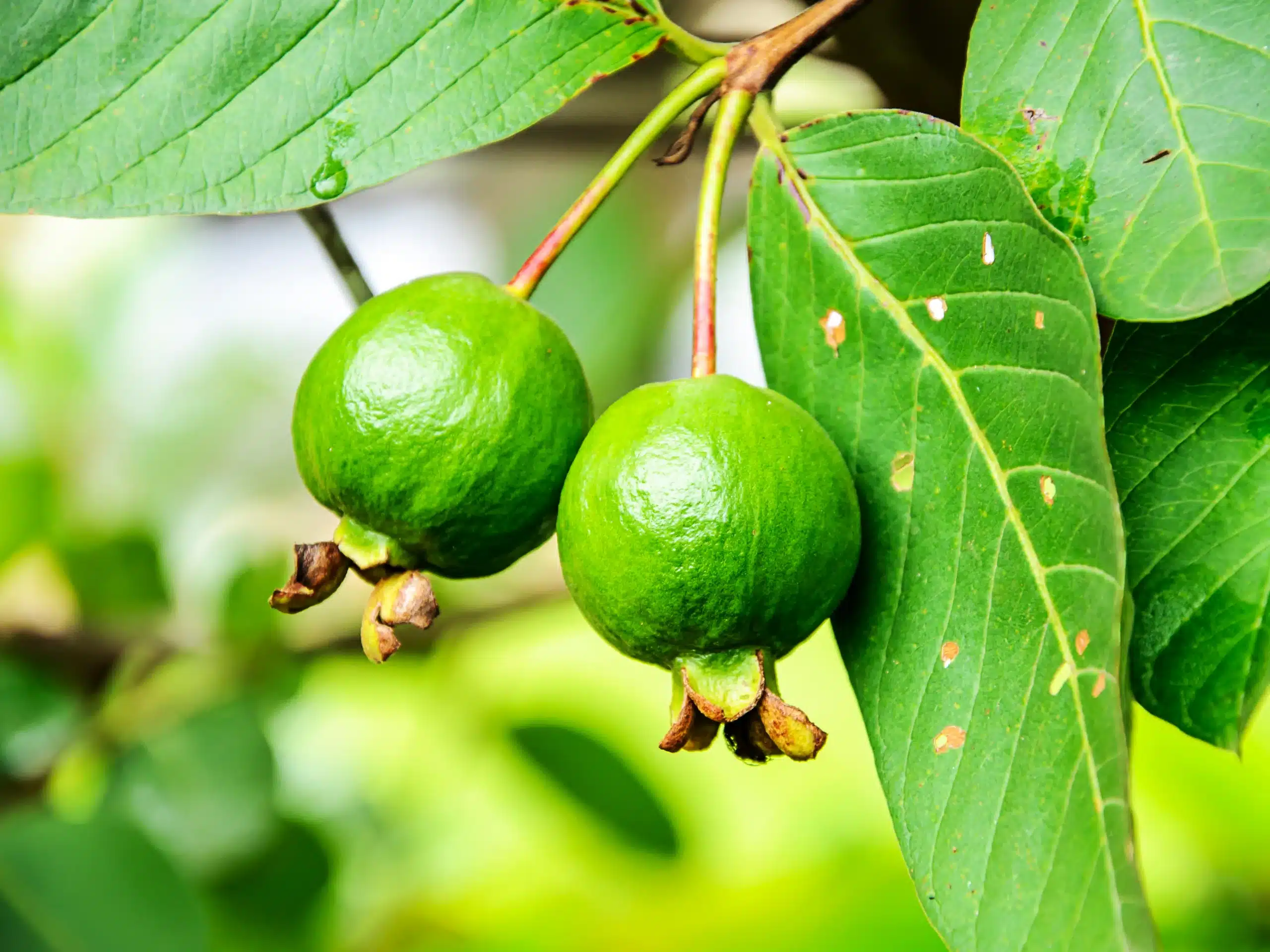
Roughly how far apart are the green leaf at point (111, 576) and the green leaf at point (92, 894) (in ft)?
1.75

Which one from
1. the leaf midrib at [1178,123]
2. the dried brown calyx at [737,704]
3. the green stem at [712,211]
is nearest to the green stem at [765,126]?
the green stem at [712,211]

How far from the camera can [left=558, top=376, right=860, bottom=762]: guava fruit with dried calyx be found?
2.26 ft

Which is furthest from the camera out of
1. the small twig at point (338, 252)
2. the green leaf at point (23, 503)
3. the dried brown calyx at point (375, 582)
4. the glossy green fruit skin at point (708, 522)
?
the green leaf at point (23, 503)

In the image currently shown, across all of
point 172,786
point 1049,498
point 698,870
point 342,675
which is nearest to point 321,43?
point 1049,498

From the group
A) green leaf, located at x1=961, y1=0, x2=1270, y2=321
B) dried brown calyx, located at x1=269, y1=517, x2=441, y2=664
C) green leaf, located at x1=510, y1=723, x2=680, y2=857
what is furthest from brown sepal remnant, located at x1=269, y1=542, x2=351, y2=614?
green leaf, located at x1=510, y1=723, x2=680, y2=857

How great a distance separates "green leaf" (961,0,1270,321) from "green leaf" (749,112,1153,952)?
4cm

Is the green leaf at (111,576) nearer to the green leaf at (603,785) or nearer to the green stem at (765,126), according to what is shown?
the green leaf at (603,785)

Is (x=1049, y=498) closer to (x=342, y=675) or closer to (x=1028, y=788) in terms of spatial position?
(x=1028, y=788)

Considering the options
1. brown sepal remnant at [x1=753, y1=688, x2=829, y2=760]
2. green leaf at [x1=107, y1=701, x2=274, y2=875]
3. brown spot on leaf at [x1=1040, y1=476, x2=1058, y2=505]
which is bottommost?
green leaf at [x1=107, y1=701, x2=274, y2=875]

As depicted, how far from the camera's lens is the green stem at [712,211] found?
0.80 metres

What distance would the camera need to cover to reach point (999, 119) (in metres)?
0.78

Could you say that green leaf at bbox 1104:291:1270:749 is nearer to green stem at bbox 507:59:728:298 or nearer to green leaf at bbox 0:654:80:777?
green stem at bbox 507:59:728:298

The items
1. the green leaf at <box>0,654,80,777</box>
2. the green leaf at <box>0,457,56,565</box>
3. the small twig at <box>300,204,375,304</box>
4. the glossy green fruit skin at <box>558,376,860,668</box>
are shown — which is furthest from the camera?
the green leaf at <box>0,457,56,565</box>

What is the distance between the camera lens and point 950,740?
0.73 m
